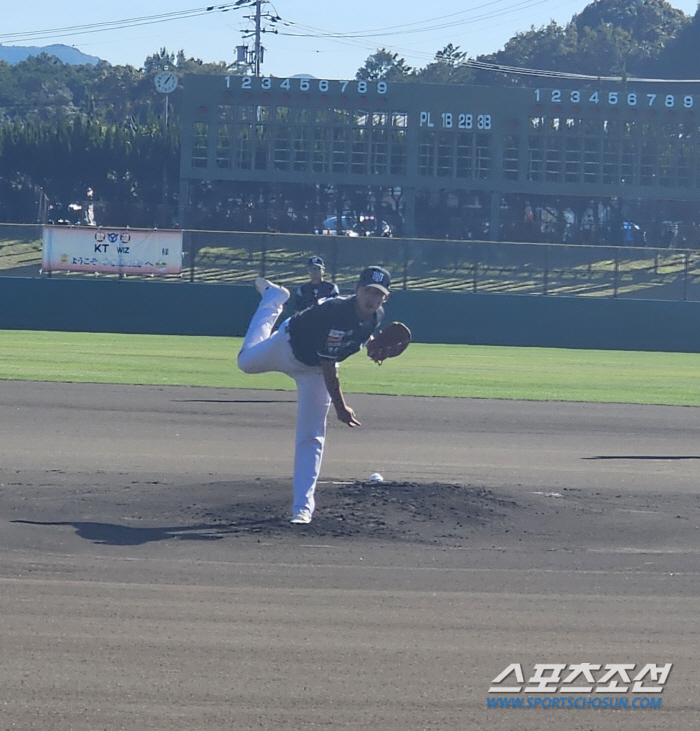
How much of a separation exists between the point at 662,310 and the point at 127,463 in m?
22.2

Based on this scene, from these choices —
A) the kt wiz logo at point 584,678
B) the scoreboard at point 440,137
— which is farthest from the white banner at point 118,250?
the kt wiz logo at point 584,678

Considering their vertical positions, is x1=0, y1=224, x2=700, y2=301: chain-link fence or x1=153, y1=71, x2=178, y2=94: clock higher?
x1=153, y1=71, x2=178, y2=94: clock

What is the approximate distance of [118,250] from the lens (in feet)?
100

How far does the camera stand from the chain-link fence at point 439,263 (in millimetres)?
31203

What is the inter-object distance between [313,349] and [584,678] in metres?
3.08

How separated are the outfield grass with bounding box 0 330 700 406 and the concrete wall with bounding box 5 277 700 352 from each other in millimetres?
1470

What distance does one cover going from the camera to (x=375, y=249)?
32531 millimetres

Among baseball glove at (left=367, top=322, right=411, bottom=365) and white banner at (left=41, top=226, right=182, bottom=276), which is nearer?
baseball glove at (left=367, top=322, right=411, bottom=365)

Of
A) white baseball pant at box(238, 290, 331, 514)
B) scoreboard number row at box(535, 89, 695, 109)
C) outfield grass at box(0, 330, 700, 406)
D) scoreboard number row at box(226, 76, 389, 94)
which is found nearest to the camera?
white baseball pant at box(238, 290, 331, 514)

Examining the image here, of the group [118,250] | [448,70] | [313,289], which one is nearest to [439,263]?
[118,250]

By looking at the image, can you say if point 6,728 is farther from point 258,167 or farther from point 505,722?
point 258,167

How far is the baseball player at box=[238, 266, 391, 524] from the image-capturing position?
23.3 ft

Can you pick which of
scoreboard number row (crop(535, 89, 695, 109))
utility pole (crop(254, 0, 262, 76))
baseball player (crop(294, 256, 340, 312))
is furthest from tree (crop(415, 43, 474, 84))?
baseball player (crop(294, 256, 340, 312))

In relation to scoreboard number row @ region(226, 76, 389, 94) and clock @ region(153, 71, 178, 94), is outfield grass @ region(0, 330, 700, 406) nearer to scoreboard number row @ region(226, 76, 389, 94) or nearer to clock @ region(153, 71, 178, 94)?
scoreboard number row @ region(226, 76, 389, 94)
